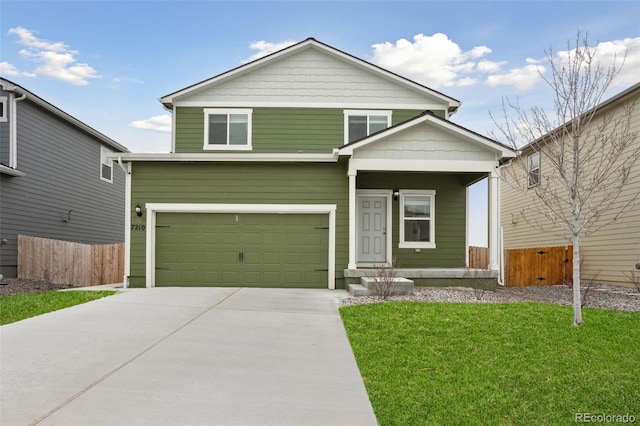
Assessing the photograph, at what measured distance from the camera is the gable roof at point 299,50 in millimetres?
14906

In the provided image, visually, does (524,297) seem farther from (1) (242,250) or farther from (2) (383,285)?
(1) (242,250)

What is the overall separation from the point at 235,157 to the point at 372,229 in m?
4.73

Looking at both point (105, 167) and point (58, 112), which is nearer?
point (58, 112)

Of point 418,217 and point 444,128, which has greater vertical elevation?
point 444,128

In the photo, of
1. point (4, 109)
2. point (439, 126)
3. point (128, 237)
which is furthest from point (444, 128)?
point (4, 109)

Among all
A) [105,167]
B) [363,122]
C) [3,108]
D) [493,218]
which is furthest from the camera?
[105,167]

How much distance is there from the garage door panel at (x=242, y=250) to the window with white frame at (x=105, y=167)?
33.2 feet

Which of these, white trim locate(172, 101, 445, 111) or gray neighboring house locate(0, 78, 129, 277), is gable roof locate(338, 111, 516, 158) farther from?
gray neighboring house locate(0, 78, 129, 277)

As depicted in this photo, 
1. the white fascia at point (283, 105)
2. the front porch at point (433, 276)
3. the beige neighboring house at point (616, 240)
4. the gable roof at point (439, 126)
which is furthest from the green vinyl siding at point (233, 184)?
the beige neighboring house at point (616, 240)

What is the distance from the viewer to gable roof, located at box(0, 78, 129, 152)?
14.6 m

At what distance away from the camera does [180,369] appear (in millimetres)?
5324

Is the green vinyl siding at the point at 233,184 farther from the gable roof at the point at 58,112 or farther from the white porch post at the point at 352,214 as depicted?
the gable roof at the point at 58,112

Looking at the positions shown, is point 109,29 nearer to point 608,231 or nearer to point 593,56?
point 593,56

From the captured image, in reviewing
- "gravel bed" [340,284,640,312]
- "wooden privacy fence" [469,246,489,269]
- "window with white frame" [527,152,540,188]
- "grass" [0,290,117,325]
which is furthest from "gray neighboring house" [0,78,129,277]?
"window with white frame" [527,152,540,188]
